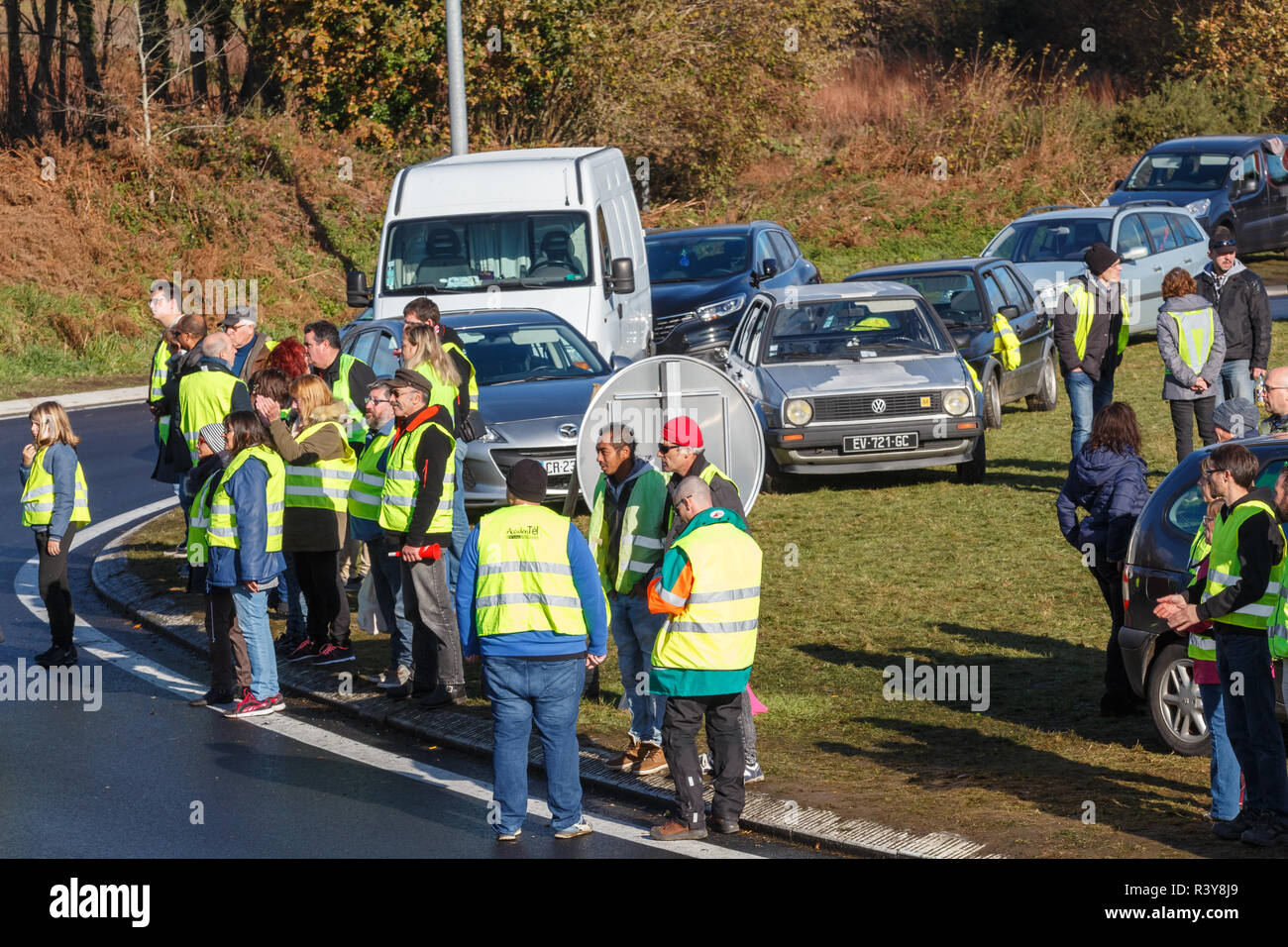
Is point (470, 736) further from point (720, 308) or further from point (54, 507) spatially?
point (720, 308)

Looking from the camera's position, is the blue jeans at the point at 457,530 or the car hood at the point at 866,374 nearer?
the blue jeans at the point at 457,530

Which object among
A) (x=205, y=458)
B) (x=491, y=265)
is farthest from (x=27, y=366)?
(x=205, y=458)

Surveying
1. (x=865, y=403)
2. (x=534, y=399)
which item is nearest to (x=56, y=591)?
(x=534, y=399)

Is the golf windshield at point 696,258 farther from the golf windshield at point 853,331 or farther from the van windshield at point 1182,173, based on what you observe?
the van windshield at point 1182,173

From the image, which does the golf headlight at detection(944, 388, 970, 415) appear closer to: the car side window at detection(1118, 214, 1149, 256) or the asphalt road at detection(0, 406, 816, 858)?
the asphalt road at detection(0, 406, 816, 858)

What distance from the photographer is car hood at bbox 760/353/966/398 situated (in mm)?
14547

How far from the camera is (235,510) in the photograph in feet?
31.2

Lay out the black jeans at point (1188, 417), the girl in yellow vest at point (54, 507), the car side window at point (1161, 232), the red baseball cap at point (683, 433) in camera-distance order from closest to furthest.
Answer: the red baseball cap at point (683, 433) → the girl in yellow vest at point (54, 507) → the black jeans at point (1188, 417) → the car side window at point (1161, 232)

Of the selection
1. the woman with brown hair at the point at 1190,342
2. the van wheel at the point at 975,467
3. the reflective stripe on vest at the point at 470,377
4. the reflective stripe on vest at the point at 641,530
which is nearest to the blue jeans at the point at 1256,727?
the reflective stripe on vest at the point at 641,530

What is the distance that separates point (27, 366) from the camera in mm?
26812

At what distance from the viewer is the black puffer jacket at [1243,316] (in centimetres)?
1336

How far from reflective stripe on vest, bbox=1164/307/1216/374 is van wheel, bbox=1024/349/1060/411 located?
5744mm

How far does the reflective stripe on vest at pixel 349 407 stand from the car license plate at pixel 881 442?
4533 millimetres
